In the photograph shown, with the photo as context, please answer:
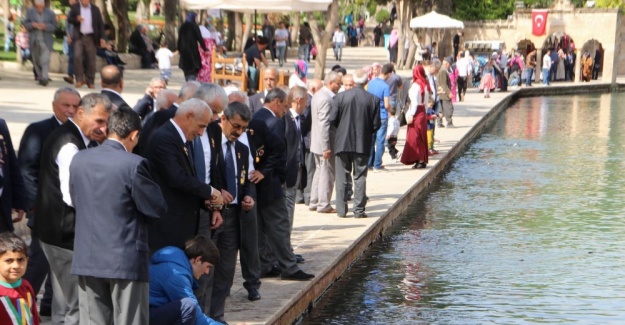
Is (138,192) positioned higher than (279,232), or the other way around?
(138,192)

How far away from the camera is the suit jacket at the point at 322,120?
1317 cm

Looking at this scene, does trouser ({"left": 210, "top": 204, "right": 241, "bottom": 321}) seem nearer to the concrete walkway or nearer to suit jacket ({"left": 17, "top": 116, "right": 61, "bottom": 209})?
the concrete walkway

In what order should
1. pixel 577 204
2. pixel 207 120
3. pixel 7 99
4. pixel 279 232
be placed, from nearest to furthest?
pixel 207 120, pixel 279 232, pixel 577 204, pixel 7 99

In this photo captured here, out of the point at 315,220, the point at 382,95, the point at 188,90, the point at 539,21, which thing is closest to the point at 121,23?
the point at 382,95

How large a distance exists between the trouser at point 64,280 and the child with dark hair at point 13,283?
123cm

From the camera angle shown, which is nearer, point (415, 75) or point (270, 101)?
point (270, 101)

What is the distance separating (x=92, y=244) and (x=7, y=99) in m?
12.3

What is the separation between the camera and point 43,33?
20.1m

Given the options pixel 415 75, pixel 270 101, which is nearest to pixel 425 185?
pixel 415 75

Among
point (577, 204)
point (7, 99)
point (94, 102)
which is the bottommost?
point (577, 204)

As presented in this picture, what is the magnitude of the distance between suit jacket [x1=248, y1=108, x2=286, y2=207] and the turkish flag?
40524mm

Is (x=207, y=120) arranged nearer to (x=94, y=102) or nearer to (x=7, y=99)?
(x=94, y=102)

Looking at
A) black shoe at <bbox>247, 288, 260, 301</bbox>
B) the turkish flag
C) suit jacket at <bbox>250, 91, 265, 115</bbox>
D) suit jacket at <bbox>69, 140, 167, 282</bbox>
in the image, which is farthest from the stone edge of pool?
the turkish flag

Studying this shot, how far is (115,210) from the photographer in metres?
6.38
